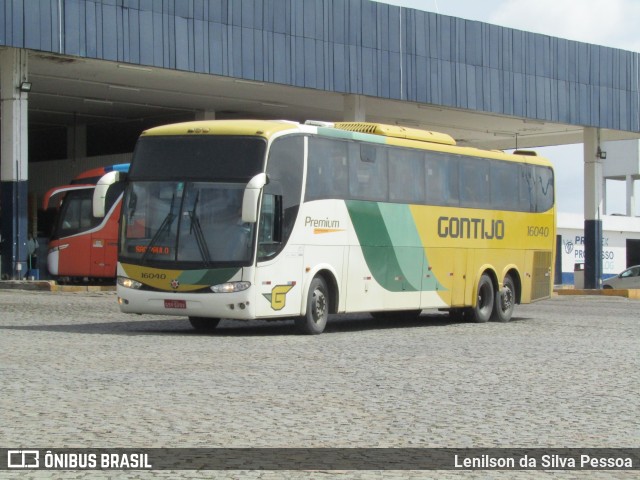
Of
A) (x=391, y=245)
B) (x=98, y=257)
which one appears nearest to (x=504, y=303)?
(x=391, y=245)

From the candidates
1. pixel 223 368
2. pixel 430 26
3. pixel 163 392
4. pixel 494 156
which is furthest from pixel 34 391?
pixel 430 26

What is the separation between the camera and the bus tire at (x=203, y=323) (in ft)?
66.6

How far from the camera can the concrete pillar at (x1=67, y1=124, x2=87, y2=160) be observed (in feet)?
175

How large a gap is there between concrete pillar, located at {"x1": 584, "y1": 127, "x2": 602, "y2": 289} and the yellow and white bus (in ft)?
82.0

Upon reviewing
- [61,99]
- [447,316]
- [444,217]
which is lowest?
[447,316]

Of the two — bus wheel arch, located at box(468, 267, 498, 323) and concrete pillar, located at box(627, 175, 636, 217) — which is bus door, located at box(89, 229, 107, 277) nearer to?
bus wheel arch, located at box(468, 267, 498, 323)

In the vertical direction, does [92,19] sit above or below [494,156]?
above

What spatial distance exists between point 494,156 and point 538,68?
69.8 feet

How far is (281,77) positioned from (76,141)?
751 inches

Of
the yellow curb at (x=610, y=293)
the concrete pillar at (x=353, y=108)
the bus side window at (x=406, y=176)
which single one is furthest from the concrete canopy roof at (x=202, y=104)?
the bus side window at (x=406, y=176)

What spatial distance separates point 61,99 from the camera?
44.5 metres

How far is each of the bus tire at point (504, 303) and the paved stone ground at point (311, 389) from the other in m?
4.21

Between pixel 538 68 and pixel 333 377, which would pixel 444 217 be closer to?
pixel 333 377

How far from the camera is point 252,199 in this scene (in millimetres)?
Answer: 17453
